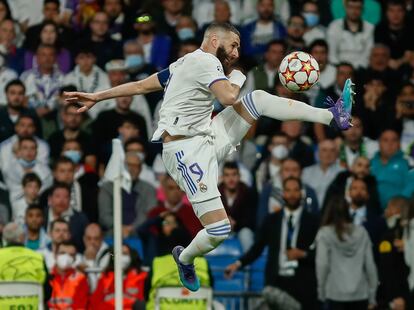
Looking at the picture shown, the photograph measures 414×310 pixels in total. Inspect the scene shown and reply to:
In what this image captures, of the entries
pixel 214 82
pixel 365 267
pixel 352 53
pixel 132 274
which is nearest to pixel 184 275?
pixel 214 82

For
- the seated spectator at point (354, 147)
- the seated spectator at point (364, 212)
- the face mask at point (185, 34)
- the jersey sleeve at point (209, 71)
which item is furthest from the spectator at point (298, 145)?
the jersey sleeve at point (209, 71)

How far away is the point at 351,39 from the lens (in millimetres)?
18625

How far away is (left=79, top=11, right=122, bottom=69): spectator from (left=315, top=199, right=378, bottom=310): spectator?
16.5 feet

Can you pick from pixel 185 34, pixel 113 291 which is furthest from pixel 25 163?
pixel 113 291

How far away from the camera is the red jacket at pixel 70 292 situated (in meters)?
14.6

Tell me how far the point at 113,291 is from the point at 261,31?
5.59 metres

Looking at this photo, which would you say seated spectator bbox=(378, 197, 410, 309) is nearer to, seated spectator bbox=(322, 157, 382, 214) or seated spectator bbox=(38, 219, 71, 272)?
seated spectator bbox=(322, 157, 382, 214)

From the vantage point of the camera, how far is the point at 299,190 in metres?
15.7

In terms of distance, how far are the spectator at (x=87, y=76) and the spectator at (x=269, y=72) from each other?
1.93m

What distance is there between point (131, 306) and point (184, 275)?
2.70 m

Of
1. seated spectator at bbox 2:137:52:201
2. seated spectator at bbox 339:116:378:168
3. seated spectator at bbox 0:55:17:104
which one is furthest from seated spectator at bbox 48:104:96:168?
seated spectator at bbox 339:116:378:168

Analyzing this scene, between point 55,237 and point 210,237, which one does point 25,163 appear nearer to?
point 55,237

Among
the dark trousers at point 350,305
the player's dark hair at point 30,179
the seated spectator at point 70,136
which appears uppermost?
the seated spectator at point 70,136

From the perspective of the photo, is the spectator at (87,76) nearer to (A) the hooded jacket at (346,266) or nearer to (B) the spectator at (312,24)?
(B) the spectator at (312,24)
